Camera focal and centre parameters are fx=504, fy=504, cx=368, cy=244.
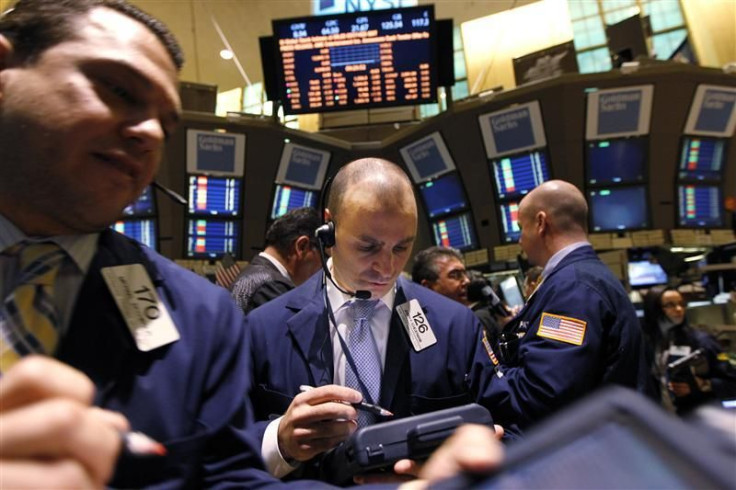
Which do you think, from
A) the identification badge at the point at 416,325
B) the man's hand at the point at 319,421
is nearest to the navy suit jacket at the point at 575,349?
the identification badge at the point at 416,325

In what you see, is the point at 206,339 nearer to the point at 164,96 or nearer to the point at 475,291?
the point at 164,96

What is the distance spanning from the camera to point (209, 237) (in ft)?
20.4

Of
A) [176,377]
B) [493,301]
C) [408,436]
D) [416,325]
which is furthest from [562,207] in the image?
[176,377]

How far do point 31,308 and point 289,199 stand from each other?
19.2 ft

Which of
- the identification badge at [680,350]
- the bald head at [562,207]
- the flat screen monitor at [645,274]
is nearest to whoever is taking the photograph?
the bald head at [562,207]

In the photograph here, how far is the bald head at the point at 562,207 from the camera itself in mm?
2430

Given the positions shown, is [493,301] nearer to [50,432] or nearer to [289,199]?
[50,432]

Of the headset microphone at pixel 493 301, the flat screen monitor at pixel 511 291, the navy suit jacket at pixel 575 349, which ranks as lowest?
the flat screen monitor at pixel 511 291

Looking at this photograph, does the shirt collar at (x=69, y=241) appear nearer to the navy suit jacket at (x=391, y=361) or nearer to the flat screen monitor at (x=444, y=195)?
the navy suit jacket at (x=391, y=361)

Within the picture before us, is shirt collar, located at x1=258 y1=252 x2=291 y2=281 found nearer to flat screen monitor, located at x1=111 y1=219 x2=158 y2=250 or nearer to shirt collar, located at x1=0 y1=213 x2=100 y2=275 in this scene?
shirt collar, located at x1=0 y1=213 x2=100 y2=275

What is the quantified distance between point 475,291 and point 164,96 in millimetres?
2972

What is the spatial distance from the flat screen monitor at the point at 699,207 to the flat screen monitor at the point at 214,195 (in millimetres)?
5074

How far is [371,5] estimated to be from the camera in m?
6.82

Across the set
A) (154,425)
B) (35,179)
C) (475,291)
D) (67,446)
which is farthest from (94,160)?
(475,291)
